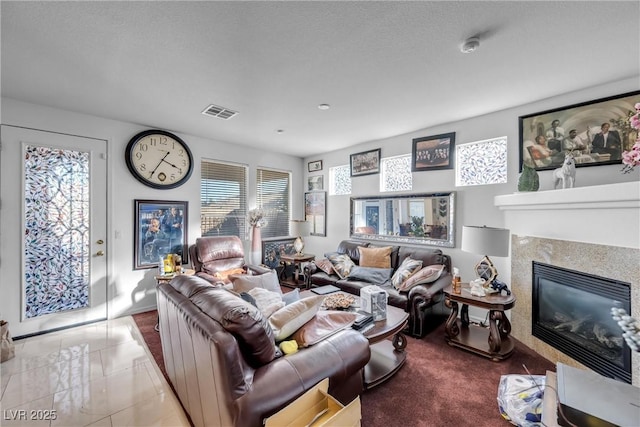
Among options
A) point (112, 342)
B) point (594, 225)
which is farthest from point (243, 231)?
point (594, 225)

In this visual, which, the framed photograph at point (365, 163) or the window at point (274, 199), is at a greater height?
the framed photograph at point (365, 163)

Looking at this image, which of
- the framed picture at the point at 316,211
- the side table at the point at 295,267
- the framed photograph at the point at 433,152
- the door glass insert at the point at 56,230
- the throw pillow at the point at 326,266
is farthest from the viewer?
the framed picture at the point at 316,211

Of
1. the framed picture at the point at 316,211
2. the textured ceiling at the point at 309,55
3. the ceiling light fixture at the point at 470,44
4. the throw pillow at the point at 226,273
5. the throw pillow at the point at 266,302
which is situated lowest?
the throw pillow at the point at 226,273

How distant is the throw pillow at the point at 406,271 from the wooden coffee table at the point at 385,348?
0.77 m

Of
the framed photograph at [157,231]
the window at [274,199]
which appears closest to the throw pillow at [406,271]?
the window at [274,199]

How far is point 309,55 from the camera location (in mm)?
1989

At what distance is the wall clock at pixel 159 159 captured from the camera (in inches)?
140

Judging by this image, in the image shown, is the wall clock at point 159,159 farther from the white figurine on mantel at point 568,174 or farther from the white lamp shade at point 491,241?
the white figurine on mantel at point 568,174

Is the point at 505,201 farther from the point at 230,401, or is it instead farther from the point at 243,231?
the point at 243,231

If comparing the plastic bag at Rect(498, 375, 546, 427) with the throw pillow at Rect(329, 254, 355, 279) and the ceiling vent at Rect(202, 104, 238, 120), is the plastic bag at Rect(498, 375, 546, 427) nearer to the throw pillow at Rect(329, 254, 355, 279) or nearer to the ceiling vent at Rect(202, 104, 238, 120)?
the throw pillow at Rect(329, 254, 355, 279)

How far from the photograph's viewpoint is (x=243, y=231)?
15.7 feet

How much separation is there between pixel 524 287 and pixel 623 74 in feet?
6.84

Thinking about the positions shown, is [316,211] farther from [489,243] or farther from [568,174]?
[568,174]

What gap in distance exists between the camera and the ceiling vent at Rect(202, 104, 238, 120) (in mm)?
2994
